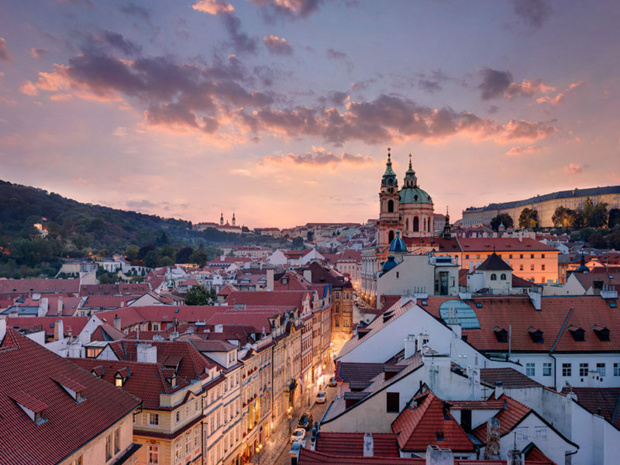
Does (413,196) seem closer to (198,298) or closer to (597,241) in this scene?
(198,298)

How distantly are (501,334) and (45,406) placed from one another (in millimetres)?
26520

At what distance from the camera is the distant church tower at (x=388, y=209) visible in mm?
100000

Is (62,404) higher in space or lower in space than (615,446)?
higher

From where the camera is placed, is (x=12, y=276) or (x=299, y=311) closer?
(x=299, y=311)

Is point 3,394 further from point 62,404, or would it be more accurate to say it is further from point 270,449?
point 270,449

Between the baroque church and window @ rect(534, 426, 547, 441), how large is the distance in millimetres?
80176

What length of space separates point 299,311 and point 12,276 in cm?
10875

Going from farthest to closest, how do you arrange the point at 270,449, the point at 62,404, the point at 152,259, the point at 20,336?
the point at 152,259 < the point at 270,449 < the point at 20,336 < the point at 62,404

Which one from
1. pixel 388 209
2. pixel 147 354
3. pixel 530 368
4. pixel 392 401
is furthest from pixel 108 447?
pixel 388 209

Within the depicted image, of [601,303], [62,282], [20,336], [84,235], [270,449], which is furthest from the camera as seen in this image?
[84,235]

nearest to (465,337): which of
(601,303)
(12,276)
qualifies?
(601,303)

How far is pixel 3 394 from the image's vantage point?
53.0ft

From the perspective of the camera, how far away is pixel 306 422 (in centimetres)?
4541

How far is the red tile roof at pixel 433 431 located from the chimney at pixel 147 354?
16.4 metres
